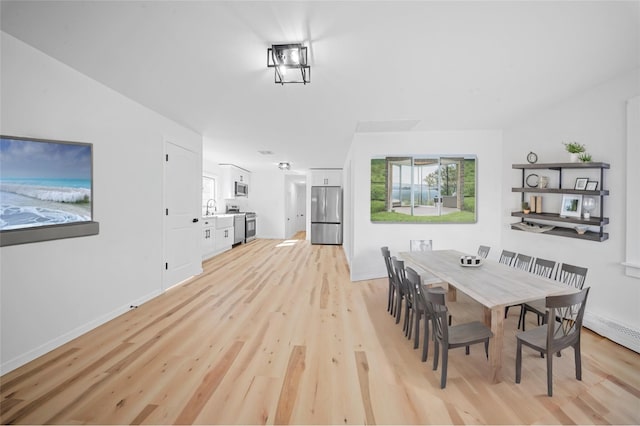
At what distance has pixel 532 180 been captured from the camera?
364 centimetres

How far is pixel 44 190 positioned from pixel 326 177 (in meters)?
6.81

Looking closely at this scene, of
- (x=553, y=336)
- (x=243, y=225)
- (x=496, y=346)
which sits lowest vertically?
(x=496, y=346)

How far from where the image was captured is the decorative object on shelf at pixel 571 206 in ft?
9.71

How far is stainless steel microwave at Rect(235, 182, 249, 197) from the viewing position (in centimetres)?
810

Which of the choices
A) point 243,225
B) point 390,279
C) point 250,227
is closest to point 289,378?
point 390,279

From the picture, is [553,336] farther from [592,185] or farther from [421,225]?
[421,225]

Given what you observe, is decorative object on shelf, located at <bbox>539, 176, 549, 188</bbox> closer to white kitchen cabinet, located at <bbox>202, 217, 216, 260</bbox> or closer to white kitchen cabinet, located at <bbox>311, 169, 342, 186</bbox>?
white kitchen cabinet, located at <bbox>311, 169, 342, 186</bbox>

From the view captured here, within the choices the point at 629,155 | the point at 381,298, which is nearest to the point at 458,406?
the point at 381,298

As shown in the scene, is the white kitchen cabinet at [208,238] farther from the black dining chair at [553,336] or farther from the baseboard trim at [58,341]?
the black dining chair at [553,336]

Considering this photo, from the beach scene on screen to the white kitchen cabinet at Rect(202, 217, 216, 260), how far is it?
3.26 meters

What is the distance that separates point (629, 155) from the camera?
8.19 ft

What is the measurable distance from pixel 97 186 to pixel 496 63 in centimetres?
424

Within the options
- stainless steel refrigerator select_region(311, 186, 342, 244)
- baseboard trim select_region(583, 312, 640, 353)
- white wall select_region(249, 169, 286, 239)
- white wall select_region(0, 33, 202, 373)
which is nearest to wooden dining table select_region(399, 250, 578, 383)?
baseboard trim select_region(583, 312, 640, 353)

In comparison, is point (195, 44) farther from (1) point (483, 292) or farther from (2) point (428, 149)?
(2) point (428, 149)
